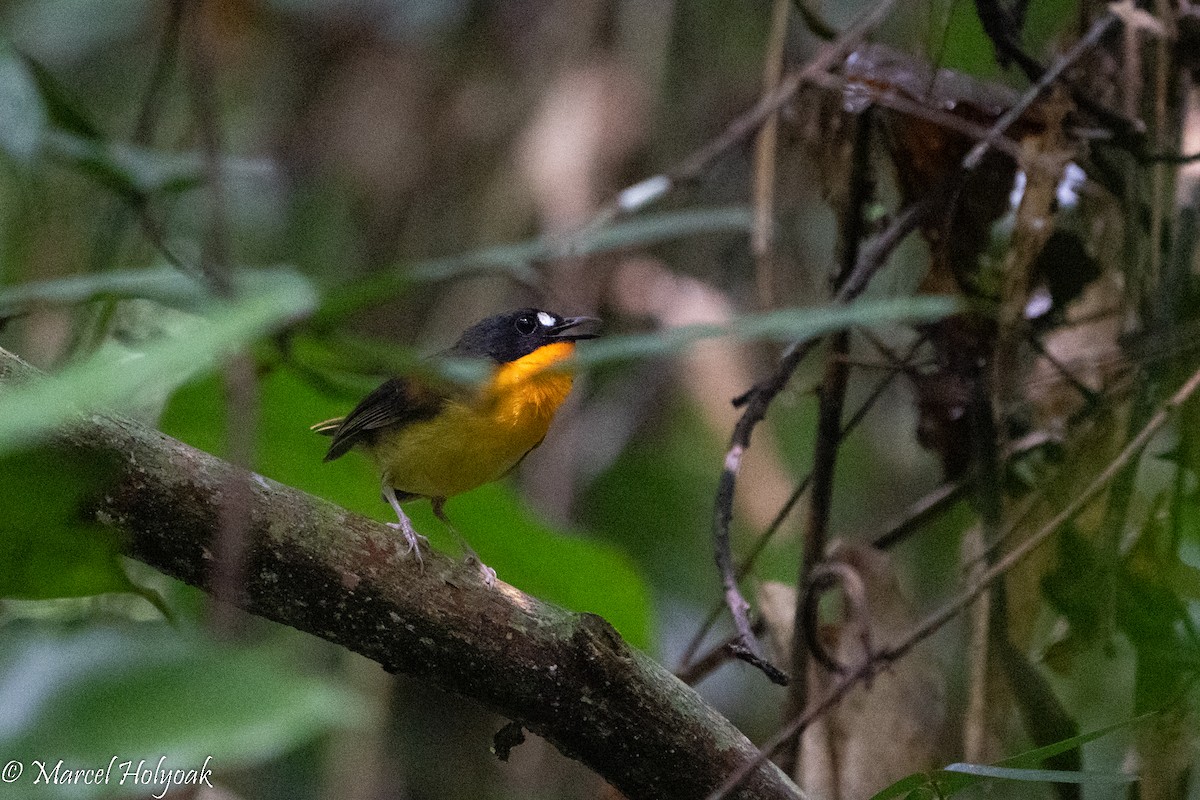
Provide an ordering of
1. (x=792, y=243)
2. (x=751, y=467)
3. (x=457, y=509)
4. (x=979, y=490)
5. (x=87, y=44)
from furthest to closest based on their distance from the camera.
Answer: (x=87, y=44) < (x=792, y=243) < (x=751, y=467) < (x=457, y=509) < (x=979, y=490)

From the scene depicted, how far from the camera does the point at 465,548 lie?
3035mm

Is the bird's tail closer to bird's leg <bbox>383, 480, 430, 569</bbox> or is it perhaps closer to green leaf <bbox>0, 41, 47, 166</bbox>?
bird's leg <bbox>383, 480, 430, 569</bbox>

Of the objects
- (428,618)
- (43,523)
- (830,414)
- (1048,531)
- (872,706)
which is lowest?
(43,523)

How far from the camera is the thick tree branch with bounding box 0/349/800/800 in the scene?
182 cm

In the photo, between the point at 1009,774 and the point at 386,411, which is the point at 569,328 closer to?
the point at 386,411

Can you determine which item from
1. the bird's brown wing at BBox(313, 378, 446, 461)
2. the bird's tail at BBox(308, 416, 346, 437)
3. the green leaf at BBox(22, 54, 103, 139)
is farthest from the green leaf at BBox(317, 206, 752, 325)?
the green leaf at BBox(22, 54, 103, 139)

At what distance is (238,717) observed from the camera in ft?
2.00

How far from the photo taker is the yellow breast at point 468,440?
3.21 m

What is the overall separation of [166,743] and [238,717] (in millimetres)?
40

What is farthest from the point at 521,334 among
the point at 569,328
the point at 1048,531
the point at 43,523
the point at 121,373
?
the point at 121,373

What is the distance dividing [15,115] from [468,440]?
153 centimetres

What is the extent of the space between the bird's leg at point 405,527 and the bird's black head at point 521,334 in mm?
558

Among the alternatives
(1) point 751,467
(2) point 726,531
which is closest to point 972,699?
(2) point 726,531

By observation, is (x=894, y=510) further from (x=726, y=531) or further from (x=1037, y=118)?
(x=726, y=531)
